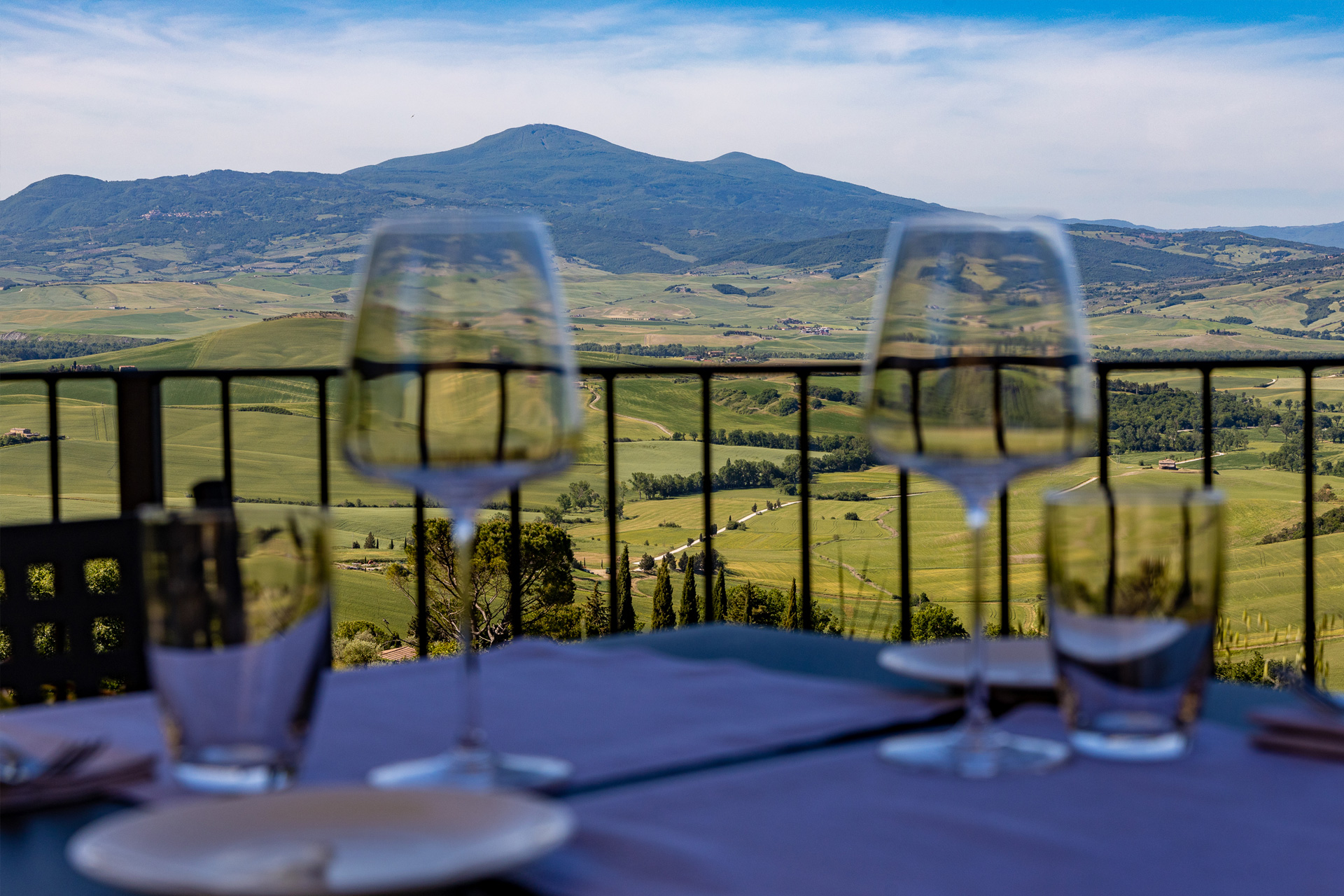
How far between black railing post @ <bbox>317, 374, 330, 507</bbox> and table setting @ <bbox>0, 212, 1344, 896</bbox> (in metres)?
1.86

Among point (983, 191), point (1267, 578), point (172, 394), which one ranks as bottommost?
point (1267, 578)

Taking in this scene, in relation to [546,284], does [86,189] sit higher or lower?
higher

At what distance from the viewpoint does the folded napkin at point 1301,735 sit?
67 cm

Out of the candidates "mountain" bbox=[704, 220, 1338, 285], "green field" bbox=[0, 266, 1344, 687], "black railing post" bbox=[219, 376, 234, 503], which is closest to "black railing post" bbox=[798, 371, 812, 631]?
"black railing post" bbox=[219, 376, 234, 503]

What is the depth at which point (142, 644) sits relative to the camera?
1186mm

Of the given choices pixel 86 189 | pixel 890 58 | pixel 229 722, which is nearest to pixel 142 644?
pixel 229 722

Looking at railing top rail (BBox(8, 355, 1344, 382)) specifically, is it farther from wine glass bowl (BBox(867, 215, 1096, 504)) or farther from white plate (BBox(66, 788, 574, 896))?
white plate (BBox(66, 788, 574, 896))

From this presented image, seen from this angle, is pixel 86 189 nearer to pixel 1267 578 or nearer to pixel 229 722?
pixel 1267 578

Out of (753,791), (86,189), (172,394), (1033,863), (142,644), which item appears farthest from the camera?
(86,189)

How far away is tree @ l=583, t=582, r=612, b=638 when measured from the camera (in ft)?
69.6

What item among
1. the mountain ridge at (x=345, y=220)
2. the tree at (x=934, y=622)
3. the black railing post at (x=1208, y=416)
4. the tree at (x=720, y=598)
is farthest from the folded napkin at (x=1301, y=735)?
the mountain ridge at (x=345, y=220)

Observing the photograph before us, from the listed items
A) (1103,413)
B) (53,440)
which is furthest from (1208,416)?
(53,440)

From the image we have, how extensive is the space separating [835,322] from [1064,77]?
39.1ft

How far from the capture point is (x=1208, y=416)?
2.55 metres
